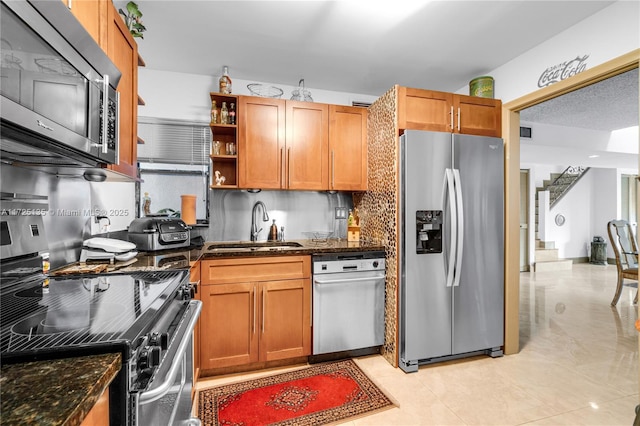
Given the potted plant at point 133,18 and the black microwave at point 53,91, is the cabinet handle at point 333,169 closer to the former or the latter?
the potted plant at point 133,18

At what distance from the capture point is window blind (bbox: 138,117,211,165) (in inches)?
110

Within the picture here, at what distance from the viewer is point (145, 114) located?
2.79 meters

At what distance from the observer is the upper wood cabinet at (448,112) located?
2441mm

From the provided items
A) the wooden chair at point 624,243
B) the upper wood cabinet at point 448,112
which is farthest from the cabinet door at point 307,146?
the wooden chair at point 624,243

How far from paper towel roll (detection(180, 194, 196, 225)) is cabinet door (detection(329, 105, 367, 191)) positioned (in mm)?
1356

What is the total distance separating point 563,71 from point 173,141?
340 cm

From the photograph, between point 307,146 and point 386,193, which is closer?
point 386,193

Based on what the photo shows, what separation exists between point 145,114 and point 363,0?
2215 mm

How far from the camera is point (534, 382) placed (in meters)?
2.13

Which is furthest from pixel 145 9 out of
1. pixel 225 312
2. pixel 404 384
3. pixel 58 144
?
pixel 404 384

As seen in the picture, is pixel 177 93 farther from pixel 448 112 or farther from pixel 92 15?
pixel 448 112

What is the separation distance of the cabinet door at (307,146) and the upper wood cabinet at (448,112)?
760 millimetres

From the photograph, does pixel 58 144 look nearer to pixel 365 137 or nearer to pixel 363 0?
pixel 363 0

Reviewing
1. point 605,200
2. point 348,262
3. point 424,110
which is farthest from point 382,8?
point 605,200
